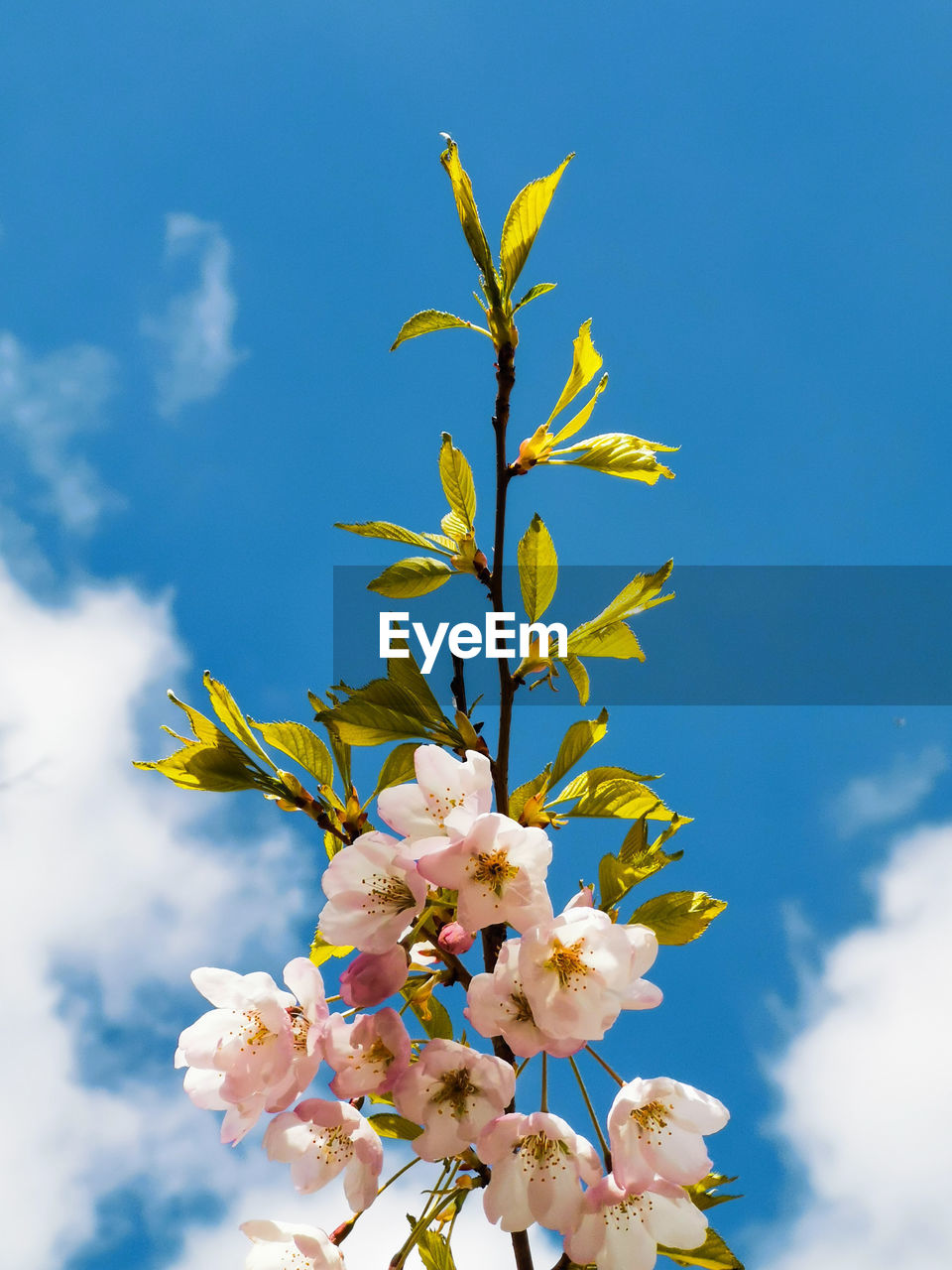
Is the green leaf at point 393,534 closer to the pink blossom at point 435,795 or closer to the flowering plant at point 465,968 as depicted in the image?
the flowering plant at point 465,968

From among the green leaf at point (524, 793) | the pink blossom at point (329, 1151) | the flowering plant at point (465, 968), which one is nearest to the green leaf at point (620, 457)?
the flowering plant at point (465, 968)

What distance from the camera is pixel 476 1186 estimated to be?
3.66 feet

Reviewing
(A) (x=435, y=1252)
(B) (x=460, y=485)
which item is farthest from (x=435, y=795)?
(A) (x=435, y=1252)

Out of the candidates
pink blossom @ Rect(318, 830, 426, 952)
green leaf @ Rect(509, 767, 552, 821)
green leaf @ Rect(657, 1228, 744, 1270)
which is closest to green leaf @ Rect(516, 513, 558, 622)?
green leaf @ Rect(509, 767, 552, 821)

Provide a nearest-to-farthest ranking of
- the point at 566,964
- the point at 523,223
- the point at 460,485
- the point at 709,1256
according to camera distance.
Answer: the point at 566,964 → the point at 709,1256 → the point at 523,223 → the point at 460,485

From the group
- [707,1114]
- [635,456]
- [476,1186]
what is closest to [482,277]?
[635,456]

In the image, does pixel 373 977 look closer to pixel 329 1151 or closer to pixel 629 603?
pixel 329 1151

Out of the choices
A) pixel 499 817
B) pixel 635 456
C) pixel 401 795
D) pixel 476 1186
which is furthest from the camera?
pixel 635 456

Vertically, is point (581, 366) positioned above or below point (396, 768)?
above

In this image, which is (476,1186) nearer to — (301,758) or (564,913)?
(564,913)

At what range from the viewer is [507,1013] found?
93cm

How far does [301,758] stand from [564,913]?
392 mm

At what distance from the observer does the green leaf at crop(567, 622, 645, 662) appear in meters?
1.16

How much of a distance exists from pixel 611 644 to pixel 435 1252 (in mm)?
730
